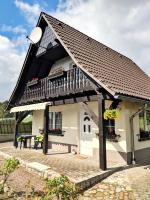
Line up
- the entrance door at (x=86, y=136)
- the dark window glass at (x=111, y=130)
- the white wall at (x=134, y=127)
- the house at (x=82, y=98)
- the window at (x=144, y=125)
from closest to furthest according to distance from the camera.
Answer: the house at (x=82, y=98) → the white wall at (x=134, y=127) → the dark window glass at (x=111, y=130) → the window at (x=144, y=125) → the entrance door at (x=86, y=136)

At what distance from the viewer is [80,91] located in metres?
10.2

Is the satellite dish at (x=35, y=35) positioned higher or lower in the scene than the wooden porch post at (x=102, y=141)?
higher

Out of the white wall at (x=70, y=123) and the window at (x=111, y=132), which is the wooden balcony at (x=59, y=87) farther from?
the window at (x=111, y=132)

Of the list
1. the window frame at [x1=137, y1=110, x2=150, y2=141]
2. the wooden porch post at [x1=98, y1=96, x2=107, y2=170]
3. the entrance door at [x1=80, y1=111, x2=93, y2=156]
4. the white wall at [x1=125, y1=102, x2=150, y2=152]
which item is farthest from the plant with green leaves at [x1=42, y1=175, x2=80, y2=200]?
the entrance door at [x1=80, y1=111, x2=93, y2=156]

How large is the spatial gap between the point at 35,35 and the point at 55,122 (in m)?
5.82

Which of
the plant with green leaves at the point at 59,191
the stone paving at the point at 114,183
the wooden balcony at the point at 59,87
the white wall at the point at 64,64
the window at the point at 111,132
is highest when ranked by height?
the white wall at the point at 64,64

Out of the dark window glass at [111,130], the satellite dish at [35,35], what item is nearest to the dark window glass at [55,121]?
the dark window glass at [111,130]

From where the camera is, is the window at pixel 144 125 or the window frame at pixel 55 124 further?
the window frame at pixel 55 124

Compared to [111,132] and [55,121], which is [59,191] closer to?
[111,132]

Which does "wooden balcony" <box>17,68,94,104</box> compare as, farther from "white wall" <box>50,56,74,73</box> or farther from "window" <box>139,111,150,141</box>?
"window" <box>139,111,150,141</box>

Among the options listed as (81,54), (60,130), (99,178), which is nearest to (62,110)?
(60,130)

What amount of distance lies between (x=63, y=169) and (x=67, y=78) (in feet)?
15.7

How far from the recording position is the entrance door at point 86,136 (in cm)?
1197

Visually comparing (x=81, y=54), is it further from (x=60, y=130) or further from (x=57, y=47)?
(x=60, y=130)
